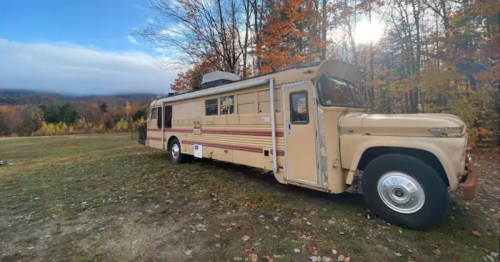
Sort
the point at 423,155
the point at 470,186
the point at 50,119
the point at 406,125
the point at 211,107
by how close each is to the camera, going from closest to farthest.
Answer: the point at 470,186, the point at 406,125, the point at 423,155, the point at 211,107, the point at 50,119

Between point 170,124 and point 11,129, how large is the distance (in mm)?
41244

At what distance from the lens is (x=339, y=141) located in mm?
3750

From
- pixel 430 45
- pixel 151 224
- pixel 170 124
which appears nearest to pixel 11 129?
pixel 170 124

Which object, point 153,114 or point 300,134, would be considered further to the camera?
point 153,114

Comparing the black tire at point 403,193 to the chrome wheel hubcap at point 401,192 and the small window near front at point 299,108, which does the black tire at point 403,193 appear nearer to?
the chrome wheel hubcap at point 401,192

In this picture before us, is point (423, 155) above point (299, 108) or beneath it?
beneath

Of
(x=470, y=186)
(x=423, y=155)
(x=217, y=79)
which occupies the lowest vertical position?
(x=470, y=186)

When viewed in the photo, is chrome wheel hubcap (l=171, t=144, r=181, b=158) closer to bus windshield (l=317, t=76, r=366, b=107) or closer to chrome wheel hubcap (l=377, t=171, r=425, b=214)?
bus windshield (l=317, t=76, r=366, b=107)

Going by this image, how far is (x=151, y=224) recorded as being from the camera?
3.48 metres

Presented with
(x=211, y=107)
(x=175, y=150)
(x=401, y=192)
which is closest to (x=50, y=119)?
(x=175, y=150)

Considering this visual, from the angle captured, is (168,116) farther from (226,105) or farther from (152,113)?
(226,105)

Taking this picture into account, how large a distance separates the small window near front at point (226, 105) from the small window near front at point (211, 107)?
30cm

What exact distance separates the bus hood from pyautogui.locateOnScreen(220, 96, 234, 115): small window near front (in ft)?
9.44

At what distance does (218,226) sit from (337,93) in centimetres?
306
